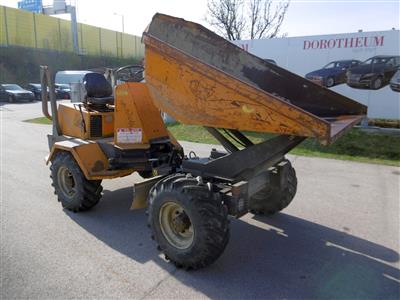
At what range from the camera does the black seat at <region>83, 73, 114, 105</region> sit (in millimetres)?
5191

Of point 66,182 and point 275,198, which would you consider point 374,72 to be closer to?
point 275,198

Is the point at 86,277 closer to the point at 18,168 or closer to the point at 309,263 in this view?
the point at 309,263

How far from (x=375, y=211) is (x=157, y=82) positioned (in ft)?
12.2

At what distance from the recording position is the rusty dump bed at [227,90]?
3.05 m

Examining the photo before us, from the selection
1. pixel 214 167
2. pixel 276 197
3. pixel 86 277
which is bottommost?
pixel 86 277

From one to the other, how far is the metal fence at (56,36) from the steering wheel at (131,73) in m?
41.7

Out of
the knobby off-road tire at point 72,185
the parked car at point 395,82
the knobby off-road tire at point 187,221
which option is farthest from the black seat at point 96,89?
the parked car at point 395,82

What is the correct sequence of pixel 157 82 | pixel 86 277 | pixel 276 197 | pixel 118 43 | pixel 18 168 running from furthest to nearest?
pixel 118 43 < pixel 18 168 < pixel 276 197 < pixel 157 82 < pixel 86 277

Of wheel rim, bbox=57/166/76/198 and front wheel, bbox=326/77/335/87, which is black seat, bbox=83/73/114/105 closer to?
wheel rim, bbox=57/166/76/198

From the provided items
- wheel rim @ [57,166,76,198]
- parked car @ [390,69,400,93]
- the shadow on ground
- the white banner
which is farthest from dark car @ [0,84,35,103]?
the shadow on ground

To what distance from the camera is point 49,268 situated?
3582 millimetres

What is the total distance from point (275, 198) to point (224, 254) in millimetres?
1185

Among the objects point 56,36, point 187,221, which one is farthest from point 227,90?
point 56,36

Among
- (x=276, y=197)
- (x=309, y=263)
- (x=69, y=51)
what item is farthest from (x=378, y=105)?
(x=69, y=51)
